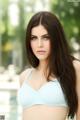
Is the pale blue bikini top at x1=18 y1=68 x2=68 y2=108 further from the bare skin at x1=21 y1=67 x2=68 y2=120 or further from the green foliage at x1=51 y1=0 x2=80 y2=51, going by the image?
the green foliage at x1=51 y1=0 x2=80 y2=51

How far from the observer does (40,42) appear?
2.29 meters

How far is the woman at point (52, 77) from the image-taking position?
2303 mm

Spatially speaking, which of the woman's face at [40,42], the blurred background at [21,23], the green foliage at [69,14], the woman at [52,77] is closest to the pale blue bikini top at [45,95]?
the woman at [52,77]

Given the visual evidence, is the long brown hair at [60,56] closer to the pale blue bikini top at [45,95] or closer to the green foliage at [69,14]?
the pale blue bikini top at [45,95]

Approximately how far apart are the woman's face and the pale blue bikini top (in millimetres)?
161

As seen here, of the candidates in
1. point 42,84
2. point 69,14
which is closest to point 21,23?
point 69,14

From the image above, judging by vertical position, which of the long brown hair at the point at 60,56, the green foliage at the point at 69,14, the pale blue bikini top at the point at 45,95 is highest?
the green foliage at the point at 69,14

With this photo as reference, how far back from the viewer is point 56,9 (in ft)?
28.7

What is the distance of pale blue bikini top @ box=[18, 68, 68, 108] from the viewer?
2.31 metres

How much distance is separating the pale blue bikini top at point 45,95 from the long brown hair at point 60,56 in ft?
0.10

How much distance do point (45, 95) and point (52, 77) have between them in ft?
0.39

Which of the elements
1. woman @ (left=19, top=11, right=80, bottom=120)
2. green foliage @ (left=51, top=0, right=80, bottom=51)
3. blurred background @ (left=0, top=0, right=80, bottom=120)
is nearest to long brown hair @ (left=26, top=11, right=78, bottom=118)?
woman @ (left=19, top=11, right=80, bottom=120)

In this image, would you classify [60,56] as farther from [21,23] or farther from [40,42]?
[21,23]

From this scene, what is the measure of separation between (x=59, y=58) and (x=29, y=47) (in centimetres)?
20
